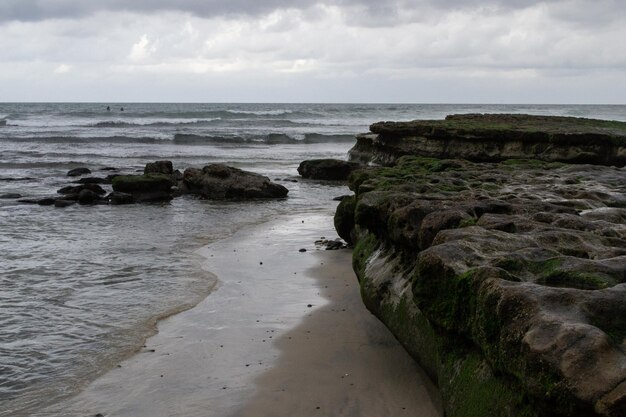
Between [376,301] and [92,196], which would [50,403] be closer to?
[376,301]

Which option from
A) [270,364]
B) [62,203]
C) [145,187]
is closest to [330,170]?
[145,187]

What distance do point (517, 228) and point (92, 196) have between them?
13930mm

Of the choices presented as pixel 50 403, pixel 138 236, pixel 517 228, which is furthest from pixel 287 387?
pixel 138 236

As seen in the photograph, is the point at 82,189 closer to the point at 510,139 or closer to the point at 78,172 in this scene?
the point at 78,172

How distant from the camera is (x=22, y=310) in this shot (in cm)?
750

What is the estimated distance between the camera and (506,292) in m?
3.41

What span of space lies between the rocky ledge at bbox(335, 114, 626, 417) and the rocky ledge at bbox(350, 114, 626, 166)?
289 inches

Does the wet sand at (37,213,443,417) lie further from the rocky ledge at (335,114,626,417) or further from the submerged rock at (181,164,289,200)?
Result: the submerged rock at (181,164,289,200)

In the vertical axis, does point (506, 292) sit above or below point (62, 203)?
above

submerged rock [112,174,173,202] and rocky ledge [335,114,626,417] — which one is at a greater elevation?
rocky ledge [335,114,626,417]

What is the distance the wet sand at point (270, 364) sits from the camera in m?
4.93

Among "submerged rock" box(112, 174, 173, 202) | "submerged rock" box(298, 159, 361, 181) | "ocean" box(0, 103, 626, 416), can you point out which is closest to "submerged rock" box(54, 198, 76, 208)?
"ocean" box(0, 103, 626, 416)

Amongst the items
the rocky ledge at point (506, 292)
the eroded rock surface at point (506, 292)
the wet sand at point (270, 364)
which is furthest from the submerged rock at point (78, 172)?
the eroded rock surface at point (506, 292)

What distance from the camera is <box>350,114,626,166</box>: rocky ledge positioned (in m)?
14.3
